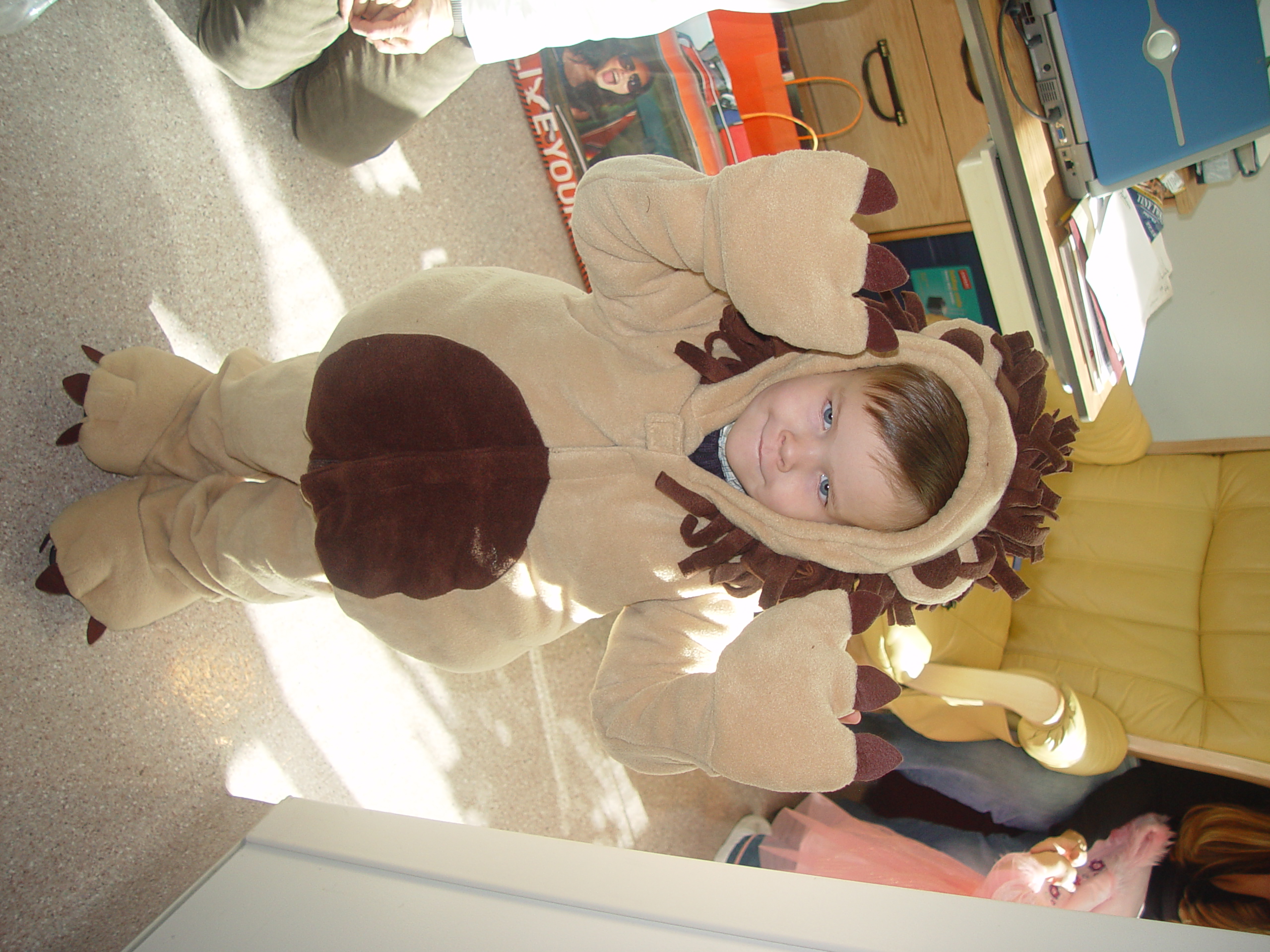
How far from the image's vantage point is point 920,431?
867 mm

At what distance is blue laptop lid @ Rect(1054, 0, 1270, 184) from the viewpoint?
48.2 inches

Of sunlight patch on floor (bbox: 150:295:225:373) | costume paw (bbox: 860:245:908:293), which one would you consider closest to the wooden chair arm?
costume paw (bbox: 860:245:908:293)

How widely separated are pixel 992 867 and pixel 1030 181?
4.72 ft

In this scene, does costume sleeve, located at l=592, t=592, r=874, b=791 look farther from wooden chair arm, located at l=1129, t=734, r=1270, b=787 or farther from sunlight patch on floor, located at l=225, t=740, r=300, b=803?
wooden chair arm, located at l=1129, t=734, r=1270, b=787

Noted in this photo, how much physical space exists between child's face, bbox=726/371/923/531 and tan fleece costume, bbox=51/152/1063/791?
2 centimetres

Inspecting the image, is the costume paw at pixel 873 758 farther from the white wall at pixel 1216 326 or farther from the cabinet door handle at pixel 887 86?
the white wall at pixel 1216 326

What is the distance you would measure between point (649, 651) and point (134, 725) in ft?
2.51

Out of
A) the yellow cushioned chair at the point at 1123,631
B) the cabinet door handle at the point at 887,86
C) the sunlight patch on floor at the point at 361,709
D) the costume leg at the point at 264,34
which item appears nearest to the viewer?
the costume leg at the point at 264,34

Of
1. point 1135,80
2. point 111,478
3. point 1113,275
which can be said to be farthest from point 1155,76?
point 111,478

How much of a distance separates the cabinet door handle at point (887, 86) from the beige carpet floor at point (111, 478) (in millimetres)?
812

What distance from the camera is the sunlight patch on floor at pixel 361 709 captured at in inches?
53.1

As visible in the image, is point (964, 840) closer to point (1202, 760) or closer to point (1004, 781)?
point (1004, 781)

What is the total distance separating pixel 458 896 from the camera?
0.95 meters

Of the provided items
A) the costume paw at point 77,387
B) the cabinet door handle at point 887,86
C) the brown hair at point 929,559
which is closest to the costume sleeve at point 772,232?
the brown hair at point 929,559
